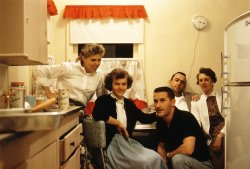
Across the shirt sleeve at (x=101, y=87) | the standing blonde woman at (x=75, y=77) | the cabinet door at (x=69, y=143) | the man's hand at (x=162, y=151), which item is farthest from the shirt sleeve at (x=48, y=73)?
the man's hand at (x=162, y=151)

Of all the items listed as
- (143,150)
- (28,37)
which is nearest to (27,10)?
(28,37)

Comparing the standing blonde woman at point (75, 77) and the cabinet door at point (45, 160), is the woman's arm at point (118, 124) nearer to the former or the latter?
the standing blonde woman at point (75, 77)

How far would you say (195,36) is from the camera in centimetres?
421

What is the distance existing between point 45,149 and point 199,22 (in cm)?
327

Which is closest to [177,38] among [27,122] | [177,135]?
[177,135]

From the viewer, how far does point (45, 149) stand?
1347mm

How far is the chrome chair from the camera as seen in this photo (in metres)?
2.29

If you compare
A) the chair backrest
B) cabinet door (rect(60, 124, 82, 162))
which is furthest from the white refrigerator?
cabinet door (rect(60, 124, 82, 162))

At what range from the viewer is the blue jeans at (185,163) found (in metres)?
2.32

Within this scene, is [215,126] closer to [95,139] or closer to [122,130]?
[122,130]

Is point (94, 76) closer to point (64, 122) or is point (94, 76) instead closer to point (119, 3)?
point (64, 122)

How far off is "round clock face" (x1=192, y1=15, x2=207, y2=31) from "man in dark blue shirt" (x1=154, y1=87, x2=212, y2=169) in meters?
1.89

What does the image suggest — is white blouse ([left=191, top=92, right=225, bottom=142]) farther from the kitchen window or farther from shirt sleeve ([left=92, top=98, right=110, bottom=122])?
the kitchen window

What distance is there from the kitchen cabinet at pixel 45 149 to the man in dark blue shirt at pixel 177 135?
725 mm
